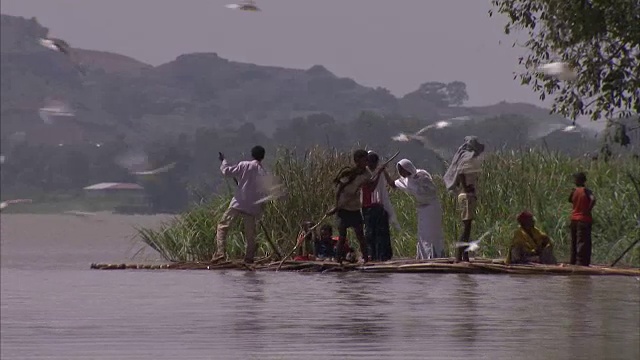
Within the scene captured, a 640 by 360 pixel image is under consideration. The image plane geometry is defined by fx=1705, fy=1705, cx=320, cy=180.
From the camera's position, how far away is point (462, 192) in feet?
72.9

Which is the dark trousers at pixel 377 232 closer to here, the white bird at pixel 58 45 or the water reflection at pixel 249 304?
the water reflection at pixel 249 304

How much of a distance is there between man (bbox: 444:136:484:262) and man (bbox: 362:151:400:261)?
971 mm

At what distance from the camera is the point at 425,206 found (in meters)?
22.9

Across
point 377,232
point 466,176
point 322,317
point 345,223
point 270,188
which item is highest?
point 466,176

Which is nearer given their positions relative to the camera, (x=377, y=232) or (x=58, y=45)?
(x=58, y=45)

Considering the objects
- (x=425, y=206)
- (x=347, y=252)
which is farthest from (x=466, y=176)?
(x=347, y=252)

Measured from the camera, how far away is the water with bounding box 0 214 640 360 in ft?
40.2

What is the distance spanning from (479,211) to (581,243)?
3.53m

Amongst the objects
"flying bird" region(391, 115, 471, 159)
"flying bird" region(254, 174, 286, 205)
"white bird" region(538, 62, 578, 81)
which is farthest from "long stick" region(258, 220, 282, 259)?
"white bird" region(538, 62, 578, 81)

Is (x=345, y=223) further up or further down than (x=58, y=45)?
further down

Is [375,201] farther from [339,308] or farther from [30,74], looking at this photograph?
[30,74]

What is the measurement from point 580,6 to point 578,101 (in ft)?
5.23

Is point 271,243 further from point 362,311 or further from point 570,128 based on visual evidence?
point 362,311

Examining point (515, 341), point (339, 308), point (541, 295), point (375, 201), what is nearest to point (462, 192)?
point (375, 201)
